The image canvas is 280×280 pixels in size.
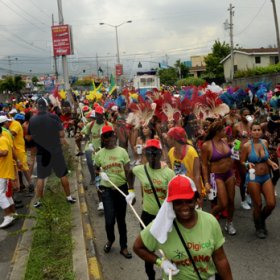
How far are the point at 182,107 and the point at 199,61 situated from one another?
4023 inches

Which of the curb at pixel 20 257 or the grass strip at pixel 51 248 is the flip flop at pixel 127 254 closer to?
the grass strip at pixel 51 248

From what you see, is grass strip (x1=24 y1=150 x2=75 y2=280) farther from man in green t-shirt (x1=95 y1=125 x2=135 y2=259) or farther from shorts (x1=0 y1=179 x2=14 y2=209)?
shorts (x1=0 y1=179 x2=14 y2=209)

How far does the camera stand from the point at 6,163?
20.8ft

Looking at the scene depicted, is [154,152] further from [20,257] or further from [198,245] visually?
[20,257]

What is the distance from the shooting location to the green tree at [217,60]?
192 ft

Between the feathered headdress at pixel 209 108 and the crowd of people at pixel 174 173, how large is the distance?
0.08 feet

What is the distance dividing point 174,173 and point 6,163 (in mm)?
3139

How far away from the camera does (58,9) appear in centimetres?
2134

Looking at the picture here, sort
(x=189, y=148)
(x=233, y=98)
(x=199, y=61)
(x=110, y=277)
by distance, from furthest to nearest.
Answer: (x=199, y=61)
(x=233, y=98)
(x=189, y=148)
(x=110, y=277)

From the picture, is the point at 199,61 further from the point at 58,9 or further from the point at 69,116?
the point at 69,116

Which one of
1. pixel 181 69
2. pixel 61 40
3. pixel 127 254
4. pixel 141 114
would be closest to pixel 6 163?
pixel 127 254

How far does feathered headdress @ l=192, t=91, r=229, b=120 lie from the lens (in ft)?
30.7

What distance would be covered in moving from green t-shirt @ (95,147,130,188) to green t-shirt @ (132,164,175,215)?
95 cm

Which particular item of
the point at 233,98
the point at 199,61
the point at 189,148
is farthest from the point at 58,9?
the point at 199,61
